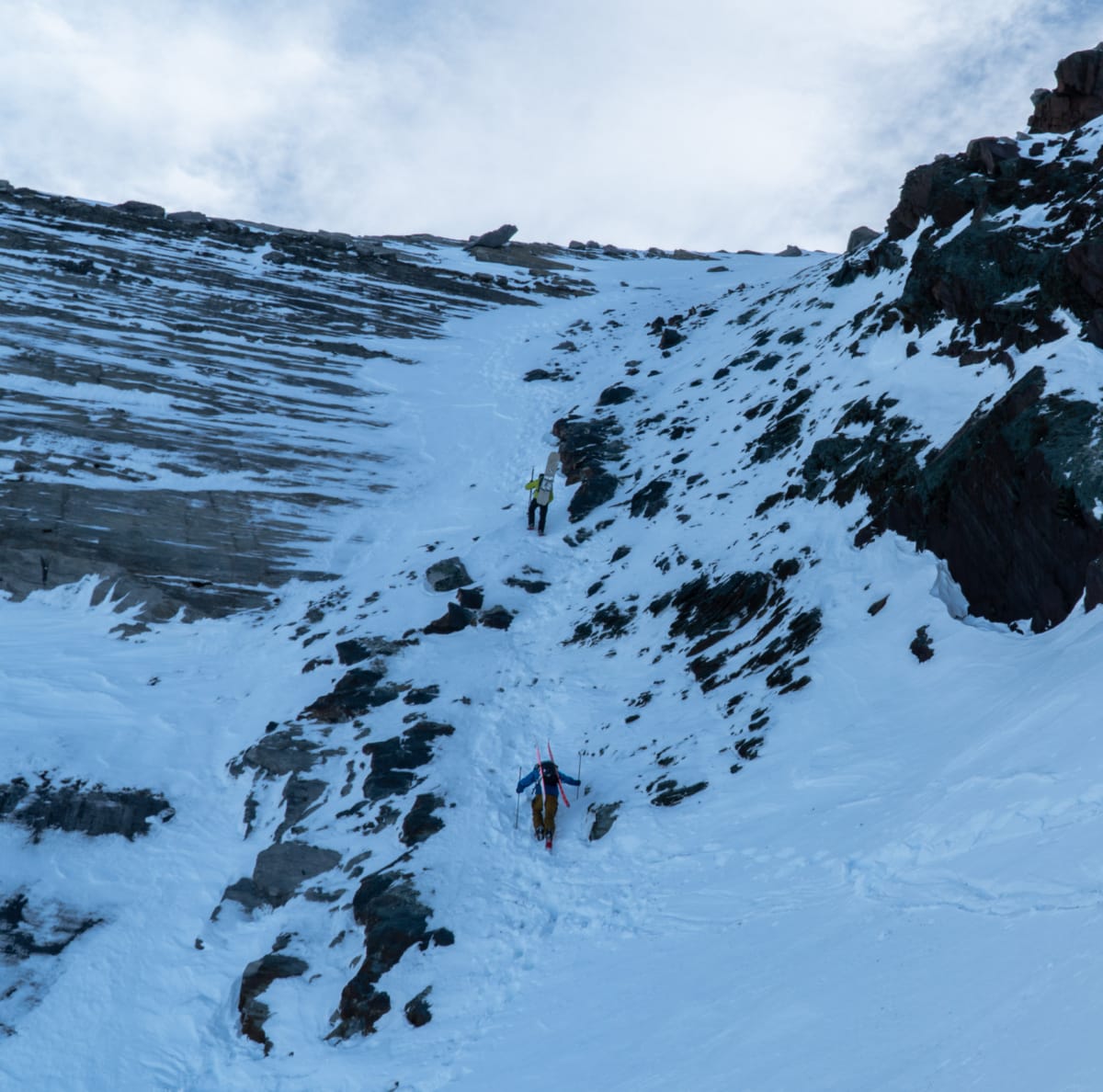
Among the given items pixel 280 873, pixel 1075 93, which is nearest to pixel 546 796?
pixel 280 873

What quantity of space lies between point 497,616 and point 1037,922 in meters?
15.1

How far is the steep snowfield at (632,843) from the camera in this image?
6914mm

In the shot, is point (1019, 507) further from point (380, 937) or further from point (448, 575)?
point (448, 575)

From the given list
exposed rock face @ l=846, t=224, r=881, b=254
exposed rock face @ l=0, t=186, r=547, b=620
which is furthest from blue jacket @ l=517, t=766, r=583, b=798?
exposed rock face @ l=846, t=224, r=881, b=254

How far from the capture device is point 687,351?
39375mm

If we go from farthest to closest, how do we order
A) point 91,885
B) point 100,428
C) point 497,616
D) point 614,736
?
point 100,428
point 497,616
point 614,736
point 91,885

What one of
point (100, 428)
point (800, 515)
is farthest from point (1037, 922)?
point (100, 428)

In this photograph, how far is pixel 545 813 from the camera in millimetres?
13023

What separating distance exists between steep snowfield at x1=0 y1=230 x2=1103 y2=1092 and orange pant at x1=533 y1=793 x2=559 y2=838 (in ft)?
1.39

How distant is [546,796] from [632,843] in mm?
1720

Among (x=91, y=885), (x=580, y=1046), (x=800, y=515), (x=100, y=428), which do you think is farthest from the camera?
(x=100, y=428)

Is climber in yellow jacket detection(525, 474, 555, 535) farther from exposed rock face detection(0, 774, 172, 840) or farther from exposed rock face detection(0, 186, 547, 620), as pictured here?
exposed rock face detection(0, 774, 172, 840)

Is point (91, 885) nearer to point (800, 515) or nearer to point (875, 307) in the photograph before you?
point (800, 515)

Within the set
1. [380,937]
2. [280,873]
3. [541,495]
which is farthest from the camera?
[541,495]
